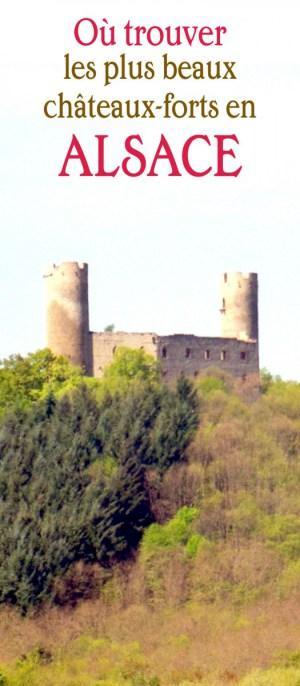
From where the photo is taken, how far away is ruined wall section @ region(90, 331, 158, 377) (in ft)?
246

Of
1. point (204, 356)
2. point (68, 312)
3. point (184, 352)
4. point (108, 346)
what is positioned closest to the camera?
point (68, 312)

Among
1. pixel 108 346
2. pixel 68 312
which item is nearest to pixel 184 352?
pixel 108 346

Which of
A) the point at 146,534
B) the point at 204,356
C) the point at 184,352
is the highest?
the point at 184,352

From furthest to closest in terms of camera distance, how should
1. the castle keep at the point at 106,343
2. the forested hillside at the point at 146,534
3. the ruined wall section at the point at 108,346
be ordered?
the ruined wall section at the point at 108,346, the castle keep at the point at 106,343, the forested hillside at the point at 146,534

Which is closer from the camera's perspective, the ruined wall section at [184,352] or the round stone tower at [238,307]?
the ruined wall section at [184,352]

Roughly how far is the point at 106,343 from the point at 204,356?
332 cm

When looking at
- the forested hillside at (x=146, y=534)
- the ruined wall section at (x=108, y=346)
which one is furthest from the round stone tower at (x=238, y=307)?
the forested hillside at (x=146, y=534)

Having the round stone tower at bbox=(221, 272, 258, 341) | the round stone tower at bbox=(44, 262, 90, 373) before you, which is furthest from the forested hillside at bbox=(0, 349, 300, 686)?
the round stone tower at bbox=(221, 272, 258, 341)

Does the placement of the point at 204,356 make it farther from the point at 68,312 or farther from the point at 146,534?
the point at 146,534

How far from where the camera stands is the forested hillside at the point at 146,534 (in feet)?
167

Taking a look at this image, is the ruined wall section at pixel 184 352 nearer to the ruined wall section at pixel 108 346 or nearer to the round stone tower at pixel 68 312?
the ruined wall section at pixel 108 346

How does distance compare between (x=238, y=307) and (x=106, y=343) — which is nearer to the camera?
(x=106, y=343)

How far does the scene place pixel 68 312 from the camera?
74.5 metres

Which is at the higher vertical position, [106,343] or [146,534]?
[106,343]
